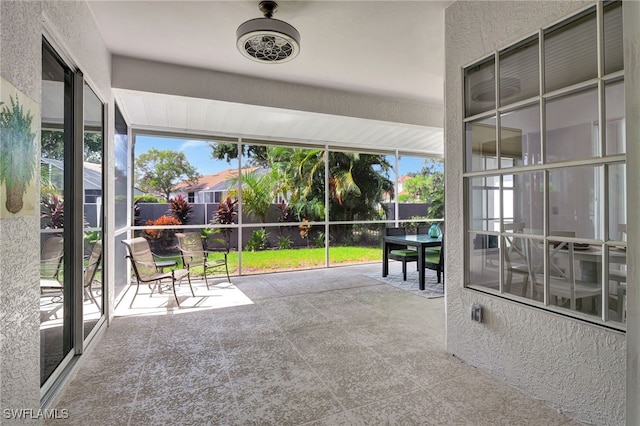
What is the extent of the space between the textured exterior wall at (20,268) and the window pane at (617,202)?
285 cm

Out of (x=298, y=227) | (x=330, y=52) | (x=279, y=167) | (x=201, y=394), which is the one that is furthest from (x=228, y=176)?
(x=201, y=394)

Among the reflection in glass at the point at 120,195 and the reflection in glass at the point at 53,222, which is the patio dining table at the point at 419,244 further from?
the reflection in glass at the point at 53,222

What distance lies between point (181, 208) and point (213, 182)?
0.76m

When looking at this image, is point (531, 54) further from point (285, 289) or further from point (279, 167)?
point (279, 167)

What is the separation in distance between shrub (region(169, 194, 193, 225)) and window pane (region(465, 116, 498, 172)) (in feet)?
15.3

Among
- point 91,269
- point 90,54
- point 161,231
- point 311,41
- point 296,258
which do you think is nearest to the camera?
point 90,54

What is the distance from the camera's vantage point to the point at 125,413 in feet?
6.31

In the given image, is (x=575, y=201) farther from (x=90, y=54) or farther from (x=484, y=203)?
(x=90, y=54)

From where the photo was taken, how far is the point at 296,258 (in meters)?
6.69

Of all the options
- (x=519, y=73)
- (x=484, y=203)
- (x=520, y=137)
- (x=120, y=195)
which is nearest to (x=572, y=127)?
(x=520, y=137)

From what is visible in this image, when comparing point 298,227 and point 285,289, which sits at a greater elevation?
point 298,227

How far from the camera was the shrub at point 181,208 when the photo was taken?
563cm

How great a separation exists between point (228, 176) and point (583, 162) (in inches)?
212

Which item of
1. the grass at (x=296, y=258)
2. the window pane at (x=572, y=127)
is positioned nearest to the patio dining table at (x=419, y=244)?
the grass at (x=296, y=258)
